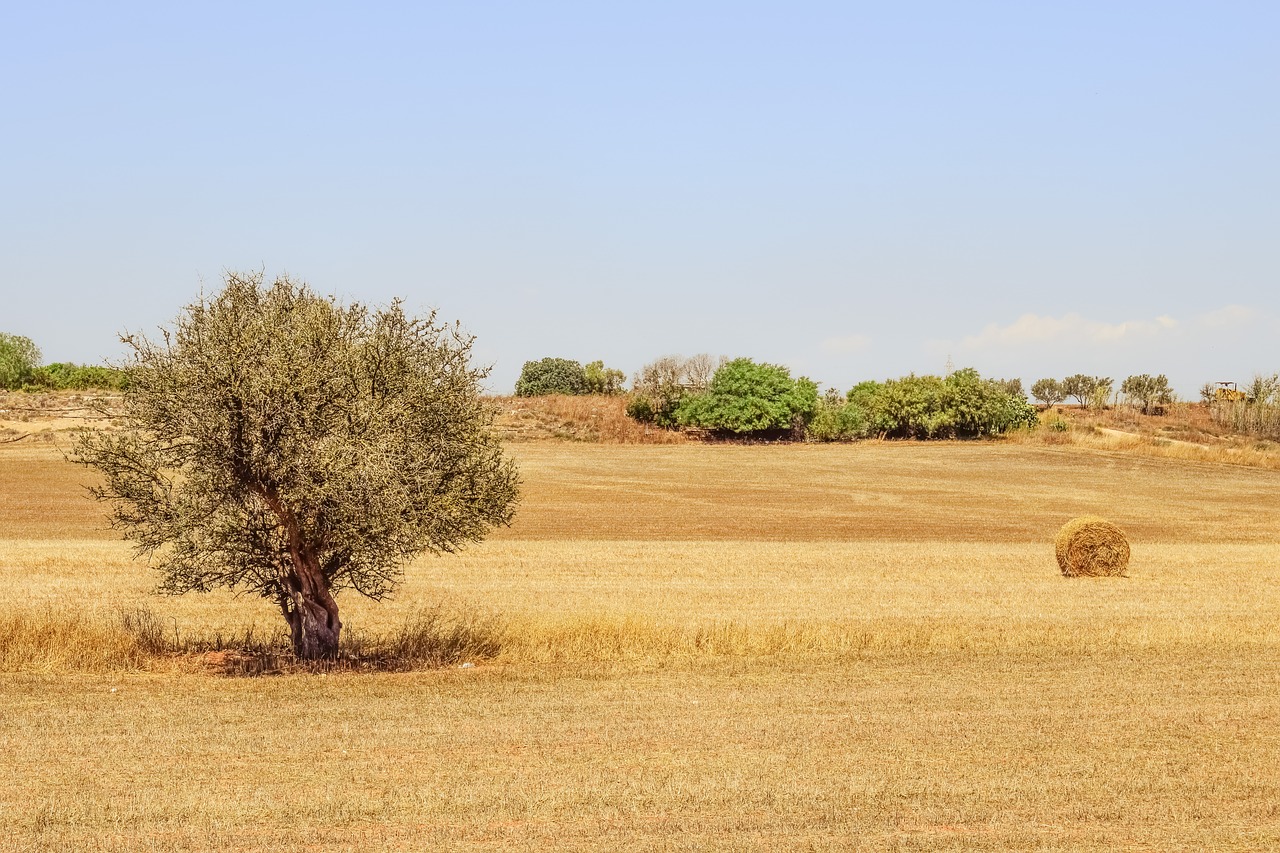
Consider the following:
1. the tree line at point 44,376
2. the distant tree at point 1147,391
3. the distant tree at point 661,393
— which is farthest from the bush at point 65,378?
the distant tree at point 1147,391

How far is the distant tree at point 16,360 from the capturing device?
10050 centimetres

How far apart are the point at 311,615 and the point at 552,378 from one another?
133 m

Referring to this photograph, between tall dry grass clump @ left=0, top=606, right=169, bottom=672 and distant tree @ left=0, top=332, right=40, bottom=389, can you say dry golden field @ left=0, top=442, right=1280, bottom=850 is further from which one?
distant tree @ left=0, top=332, right=40, bottom=389

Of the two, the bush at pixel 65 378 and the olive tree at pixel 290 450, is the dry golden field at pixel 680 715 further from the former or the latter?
the bush at pixel 65 378

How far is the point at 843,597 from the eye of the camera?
3166 centimetres

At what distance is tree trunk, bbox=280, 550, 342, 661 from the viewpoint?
20953 mm

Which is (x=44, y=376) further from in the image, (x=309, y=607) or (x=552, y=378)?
(x=309, y=607)

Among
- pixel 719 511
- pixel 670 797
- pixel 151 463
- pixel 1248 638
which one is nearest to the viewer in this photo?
pixel 670 797

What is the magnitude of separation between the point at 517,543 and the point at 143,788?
32862 mm

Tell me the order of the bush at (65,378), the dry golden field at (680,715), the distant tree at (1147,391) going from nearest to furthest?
1. the dry golden field at (680,715)
2. the bush at (65,378)
3. the distant tree at (1147,391)

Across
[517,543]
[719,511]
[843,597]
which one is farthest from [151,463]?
[719,511]

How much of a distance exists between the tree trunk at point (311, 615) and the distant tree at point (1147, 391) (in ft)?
390

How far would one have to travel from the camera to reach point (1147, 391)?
454 ft

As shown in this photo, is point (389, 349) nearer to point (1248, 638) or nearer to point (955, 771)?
point (955, 771)
